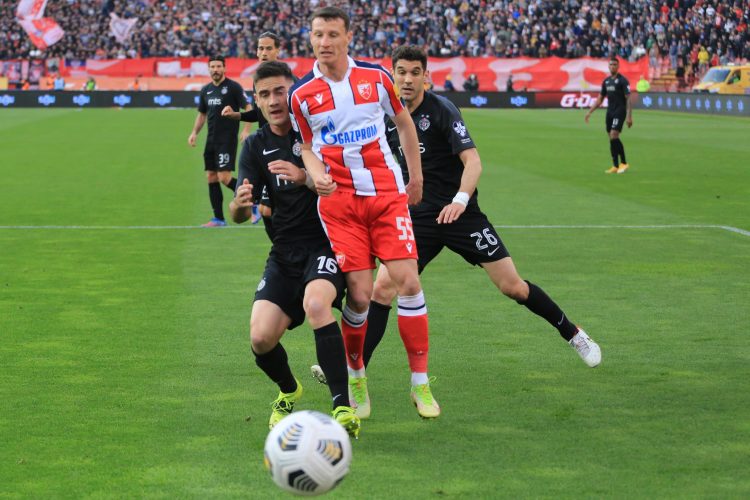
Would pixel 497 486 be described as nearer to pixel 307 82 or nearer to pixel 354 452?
pixel 354 452

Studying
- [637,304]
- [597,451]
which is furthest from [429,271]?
[597,451]

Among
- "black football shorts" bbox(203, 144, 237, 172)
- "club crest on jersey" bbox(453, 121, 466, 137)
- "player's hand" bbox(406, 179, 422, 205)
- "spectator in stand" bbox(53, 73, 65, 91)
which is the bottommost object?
"spectator in stand" bbox(53, 73, 65, 91)

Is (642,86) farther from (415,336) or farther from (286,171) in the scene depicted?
(286,171)

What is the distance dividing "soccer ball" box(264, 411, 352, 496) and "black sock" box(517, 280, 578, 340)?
294cm

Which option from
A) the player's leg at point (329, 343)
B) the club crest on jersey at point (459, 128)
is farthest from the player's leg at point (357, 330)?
the club crest on jersey at point (459, 128)

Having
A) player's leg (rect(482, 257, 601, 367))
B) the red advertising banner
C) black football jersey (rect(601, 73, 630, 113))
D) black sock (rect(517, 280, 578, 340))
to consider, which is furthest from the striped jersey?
the red advertising banner

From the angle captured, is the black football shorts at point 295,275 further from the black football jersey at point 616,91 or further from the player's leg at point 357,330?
the black football jersey at point 616,91

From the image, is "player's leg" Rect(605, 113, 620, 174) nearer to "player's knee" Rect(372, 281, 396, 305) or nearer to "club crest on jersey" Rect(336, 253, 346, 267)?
"player's knee" Rect(372, 281, 396, 305)

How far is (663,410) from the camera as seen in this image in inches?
252

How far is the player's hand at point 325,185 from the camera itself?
5.95m

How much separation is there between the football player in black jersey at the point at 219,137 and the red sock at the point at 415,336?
843 centimetres

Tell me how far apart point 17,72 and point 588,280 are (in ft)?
168

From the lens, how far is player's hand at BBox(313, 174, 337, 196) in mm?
5945

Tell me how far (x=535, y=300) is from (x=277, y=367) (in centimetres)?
193
